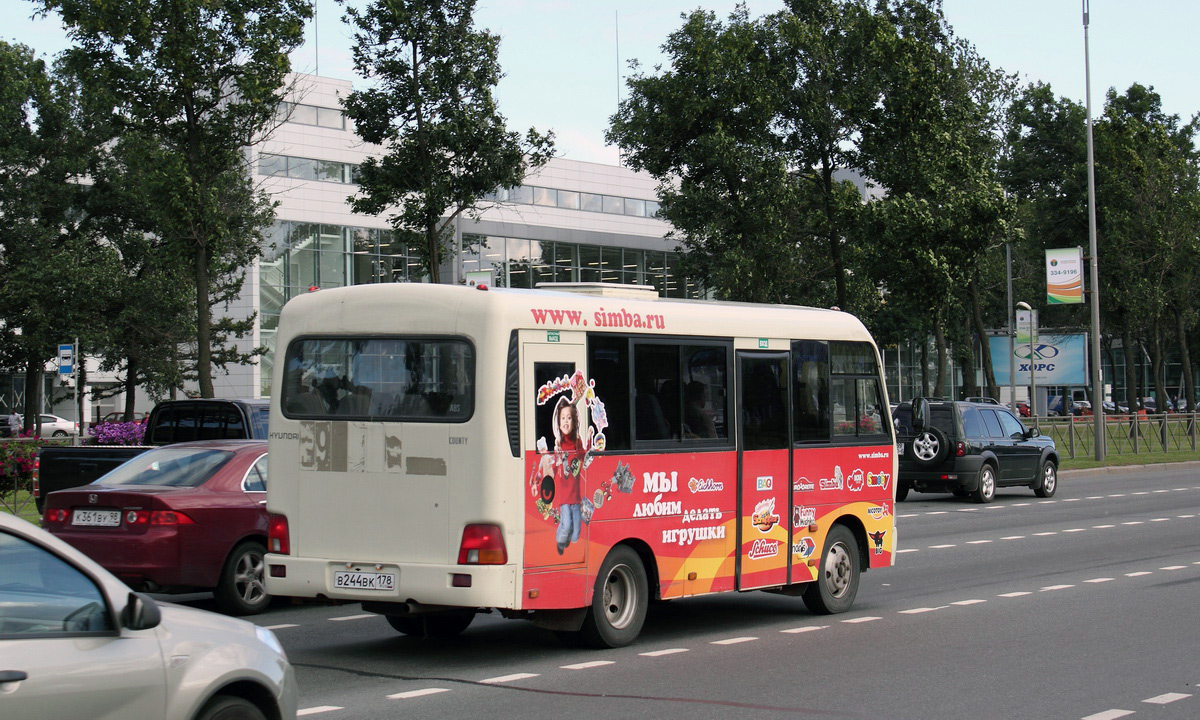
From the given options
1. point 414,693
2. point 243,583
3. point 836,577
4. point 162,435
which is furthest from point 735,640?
point 162,435

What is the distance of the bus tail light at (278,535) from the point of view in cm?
959

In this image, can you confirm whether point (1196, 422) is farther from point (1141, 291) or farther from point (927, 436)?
Answer: point (927, 436)

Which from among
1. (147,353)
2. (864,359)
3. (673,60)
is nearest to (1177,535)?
(864,359)

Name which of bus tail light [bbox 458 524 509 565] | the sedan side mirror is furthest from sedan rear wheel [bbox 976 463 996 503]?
the sedan side mirror

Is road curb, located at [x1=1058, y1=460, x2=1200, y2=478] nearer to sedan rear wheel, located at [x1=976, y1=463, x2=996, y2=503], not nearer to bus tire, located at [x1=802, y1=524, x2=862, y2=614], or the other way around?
sedan rear wheel, located at [x1=976, y1=463, x2=996, y2=503]

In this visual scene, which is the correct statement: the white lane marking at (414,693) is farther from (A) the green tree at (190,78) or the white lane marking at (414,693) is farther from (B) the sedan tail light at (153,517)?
(A) the green tree at (190,78)

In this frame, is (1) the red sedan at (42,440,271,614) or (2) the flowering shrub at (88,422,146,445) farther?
(2) the flowering shrub at (88,422,146,445)

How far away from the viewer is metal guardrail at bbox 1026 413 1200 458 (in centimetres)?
4028

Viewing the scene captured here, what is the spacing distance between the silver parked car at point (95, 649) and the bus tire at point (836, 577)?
23.4 ft

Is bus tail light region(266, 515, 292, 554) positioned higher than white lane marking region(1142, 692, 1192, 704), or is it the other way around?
bus tail light region(266, 515, 292, 554)

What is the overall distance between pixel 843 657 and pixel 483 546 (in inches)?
108

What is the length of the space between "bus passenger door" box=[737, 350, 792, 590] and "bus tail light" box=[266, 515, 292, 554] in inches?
140

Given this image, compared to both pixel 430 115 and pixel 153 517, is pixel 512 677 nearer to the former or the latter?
pixel 153 517

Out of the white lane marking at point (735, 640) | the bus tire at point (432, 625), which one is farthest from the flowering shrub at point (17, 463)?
the white lane marking at point (735, 640)
